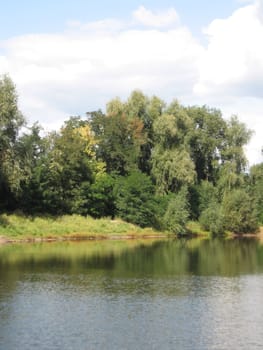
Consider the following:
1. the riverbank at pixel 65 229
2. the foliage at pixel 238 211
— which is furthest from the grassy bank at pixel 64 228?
the foliage at pixel 238 211

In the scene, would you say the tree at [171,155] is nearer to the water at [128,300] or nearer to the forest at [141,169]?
the forest at [141,169]

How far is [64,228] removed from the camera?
79.5 m

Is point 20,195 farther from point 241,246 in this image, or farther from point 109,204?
point 241,246

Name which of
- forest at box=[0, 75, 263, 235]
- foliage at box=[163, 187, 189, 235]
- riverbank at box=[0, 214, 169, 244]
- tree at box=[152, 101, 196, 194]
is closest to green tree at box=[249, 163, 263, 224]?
forest at box=[0, 75, 263, 235]

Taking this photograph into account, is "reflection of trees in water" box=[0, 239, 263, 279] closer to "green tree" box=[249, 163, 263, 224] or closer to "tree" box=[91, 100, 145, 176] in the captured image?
"tree" box=[91, 100, 145, 176]

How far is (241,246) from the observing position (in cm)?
7694

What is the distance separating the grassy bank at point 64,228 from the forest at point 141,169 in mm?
2026

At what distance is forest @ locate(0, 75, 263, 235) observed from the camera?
81.1 m

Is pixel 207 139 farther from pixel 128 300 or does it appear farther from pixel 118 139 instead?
pixel 128 300

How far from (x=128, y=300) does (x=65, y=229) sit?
44.9m

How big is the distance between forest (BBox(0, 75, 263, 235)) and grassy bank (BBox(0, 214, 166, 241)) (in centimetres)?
203

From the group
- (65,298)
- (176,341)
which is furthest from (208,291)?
(176,341)

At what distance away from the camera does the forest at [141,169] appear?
8112cm

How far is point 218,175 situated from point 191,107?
517 inches
